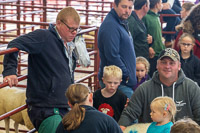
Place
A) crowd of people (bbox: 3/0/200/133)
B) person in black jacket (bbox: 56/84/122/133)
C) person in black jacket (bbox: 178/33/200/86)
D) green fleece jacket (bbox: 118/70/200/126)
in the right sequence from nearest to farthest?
person in black jacket (bbox: 56/84/122/133)
crowd of people (bbox: 3/0/200/133)
green fleece jacket (bbox: 118/70/200/126)
person in black jacket (bbox: 178/33/200/86)

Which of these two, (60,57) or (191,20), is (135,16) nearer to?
(191,20)

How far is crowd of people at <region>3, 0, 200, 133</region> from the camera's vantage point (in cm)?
313

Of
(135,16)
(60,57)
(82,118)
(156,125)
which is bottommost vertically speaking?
(156,125)

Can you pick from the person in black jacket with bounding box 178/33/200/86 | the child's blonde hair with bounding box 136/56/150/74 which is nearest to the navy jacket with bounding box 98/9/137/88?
the child's blonde hair with bounding box 136/56/150/74

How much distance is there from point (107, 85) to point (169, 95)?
65 cm

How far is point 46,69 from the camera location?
3854 mm

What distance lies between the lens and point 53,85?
3842mm

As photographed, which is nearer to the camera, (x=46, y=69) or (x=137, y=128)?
(x=46, y=69)

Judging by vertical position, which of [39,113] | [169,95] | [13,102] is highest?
[169,95]

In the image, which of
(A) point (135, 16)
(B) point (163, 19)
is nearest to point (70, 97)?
(A) point (135, 16)

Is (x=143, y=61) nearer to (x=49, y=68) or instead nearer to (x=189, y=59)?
(x=189, y=59)

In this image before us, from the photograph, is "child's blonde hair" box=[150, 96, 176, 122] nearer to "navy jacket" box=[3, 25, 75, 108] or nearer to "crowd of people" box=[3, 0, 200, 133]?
"crowd of people" box=[3, 0, 200, 133]

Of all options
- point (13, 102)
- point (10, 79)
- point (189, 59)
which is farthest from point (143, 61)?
point (10, 79)

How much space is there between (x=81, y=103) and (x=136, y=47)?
2.92 m
